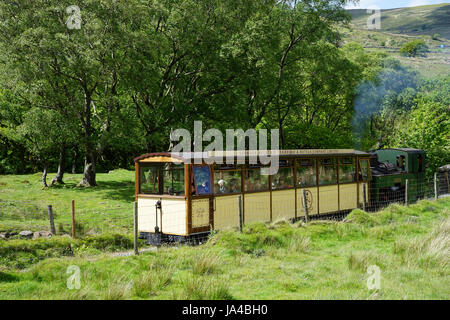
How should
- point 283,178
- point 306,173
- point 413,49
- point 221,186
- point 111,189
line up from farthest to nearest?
point 413,49 → point 111,189 → point 306,173 → point 283,178 → point 221,186

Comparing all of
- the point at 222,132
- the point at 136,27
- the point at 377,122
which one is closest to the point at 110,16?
the point at 136,27

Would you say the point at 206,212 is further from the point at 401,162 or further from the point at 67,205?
the point at 401,162

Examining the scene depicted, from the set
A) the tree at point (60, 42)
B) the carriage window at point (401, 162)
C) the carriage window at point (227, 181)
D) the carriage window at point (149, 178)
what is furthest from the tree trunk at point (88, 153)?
the carriage window at point (401, 162)

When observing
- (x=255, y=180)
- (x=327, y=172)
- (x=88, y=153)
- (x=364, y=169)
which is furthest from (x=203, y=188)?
(x=88, y=153)

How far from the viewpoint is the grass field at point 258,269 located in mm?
7832

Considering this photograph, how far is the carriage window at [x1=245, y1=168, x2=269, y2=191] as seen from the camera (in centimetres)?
1549

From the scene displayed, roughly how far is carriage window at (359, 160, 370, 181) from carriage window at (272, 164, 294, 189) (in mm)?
5461

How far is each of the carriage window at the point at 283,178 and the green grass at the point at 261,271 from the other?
10.4ft

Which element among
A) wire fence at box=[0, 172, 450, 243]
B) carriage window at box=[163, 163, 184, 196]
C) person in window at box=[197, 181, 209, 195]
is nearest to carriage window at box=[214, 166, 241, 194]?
wire fence at box=[0, 172, 450, 243]

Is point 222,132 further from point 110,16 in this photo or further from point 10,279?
point 10,279

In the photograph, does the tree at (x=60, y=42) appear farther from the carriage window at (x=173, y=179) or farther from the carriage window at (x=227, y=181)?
the carriage window at (x=227, y=181)

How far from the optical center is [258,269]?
9758mm

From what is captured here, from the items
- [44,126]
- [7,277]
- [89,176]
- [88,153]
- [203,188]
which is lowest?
[7,277]

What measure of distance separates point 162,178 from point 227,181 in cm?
218
